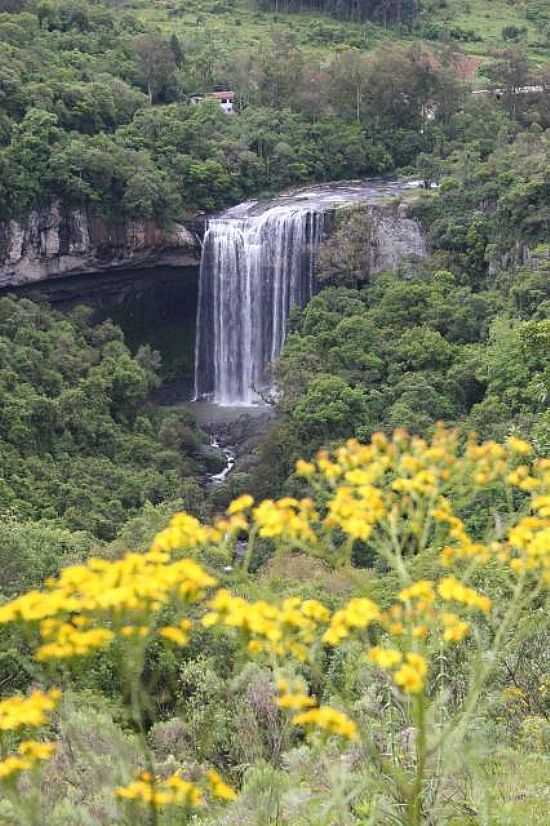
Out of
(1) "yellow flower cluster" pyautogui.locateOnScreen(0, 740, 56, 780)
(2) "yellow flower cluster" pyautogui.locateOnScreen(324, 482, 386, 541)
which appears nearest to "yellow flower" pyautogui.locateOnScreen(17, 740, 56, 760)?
(1) "yellow flower cluster" pyautogui.locateOnScreen(0, 740, 56, 780)

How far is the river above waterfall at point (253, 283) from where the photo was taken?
27.7 meters

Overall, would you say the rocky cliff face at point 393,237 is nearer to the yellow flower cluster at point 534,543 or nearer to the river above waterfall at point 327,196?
the river above waterfall at point 327,196

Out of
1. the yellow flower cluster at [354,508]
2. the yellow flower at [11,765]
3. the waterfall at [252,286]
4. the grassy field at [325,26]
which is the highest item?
the grassy field at [325,26]

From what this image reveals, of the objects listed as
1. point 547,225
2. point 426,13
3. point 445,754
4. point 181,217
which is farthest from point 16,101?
point 426,13

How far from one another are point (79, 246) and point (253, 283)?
490 cm

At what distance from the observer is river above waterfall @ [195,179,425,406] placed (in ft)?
90.8

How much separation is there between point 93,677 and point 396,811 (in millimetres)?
6285

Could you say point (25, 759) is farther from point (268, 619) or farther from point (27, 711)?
point (268, 619)

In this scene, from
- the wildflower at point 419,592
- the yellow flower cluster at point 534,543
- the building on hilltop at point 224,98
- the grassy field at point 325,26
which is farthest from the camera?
the grassy field at point 325,26

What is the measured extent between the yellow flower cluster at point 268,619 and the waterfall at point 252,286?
2414 cm

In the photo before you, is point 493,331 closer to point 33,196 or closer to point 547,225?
point 547,225

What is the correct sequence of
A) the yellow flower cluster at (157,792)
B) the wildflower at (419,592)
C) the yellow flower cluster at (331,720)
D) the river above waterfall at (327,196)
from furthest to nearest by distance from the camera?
the river above waterfall at (327,196) → the wildflower at (419,592) → the yellow flower cluster at (157,792) → the yellow flower cluster at (331,720)

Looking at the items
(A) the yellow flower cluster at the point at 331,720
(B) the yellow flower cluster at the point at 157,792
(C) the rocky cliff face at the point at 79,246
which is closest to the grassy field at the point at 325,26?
(C) the rocky cliff face at the point at 79,246

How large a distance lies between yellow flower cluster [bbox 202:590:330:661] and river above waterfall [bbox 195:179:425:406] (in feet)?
78.4
